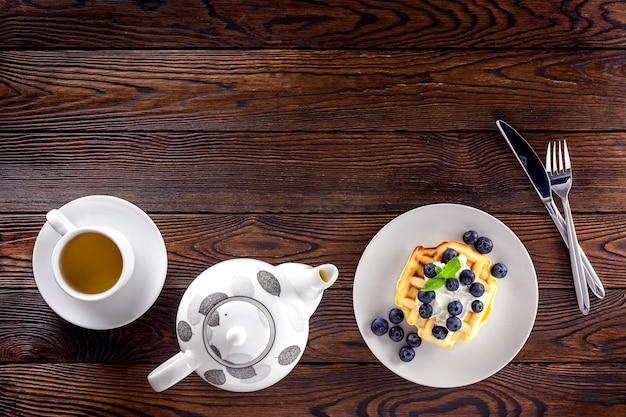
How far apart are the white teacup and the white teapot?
151 millimetres

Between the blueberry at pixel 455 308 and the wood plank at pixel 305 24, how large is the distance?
538 mm

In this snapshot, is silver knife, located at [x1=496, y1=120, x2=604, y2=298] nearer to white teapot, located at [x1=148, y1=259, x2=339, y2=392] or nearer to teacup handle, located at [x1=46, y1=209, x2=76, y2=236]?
white teapot, located at [x1=148, y1=259, x2=339, y2=392]

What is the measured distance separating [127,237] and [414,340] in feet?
1.88

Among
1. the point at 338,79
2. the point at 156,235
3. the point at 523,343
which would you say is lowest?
the point at 523,343

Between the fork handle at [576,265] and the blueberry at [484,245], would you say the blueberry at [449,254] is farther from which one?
the fork handle at [576,265]

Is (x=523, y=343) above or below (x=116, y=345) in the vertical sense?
above

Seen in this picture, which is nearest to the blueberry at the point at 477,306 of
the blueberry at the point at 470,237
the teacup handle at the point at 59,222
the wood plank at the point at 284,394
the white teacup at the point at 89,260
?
the blueberry at the point at 470,237

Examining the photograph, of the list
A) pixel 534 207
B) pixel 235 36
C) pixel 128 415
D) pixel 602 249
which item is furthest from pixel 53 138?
pixel 602 249

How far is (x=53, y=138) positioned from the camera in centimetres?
131

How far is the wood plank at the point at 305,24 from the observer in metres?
1.32

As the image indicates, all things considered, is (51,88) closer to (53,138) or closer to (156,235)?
(53,138)

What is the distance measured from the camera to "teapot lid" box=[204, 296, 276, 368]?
0.97m

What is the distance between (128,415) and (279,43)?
2.72ft

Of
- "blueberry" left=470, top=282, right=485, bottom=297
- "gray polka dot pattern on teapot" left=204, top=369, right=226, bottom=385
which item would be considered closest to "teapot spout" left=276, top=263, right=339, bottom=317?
"gray polka dot pattern on teapot" left=204, top=369, right=226, bottom=385
